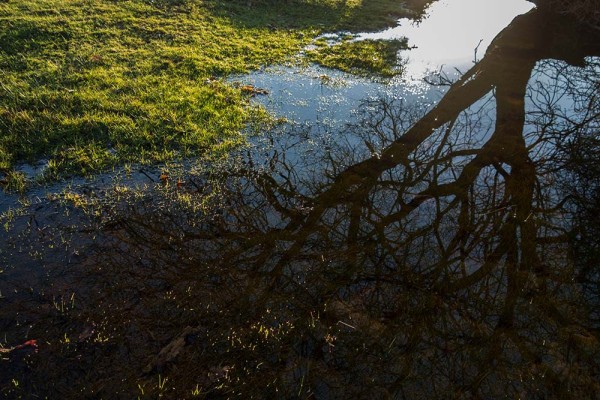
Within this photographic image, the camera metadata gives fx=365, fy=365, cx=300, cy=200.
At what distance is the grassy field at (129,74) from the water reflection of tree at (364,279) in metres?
1.79

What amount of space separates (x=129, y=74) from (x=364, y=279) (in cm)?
855

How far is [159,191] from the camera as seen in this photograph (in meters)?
6.20

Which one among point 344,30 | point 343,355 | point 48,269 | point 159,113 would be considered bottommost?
point 48,269

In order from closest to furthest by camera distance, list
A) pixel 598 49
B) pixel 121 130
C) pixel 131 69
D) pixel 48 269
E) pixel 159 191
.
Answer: pixel 48 269
pixel 159 191
pixel 121 130
pixel 131 69
pixel 598 49

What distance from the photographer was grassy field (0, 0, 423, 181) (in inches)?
282

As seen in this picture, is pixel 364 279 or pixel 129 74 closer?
pixel 364 279

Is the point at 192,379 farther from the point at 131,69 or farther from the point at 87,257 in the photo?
the point at 131,69

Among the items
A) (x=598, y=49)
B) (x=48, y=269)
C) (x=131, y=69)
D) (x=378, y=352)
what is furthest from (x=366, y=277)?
(x=598, y=49)

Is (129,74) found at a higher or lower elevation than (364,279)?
higher

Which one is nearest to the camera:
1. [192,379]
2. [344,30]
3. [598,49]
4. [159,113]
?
[192,379]

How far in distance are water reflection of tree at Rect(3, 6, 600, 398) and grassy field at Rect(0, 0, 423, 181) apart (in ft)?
5.87

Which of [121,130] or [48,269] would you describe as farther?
[121,130]

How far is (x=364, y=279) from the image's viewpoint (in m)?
4.81

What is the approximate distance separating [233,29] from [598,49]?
44.8ft
